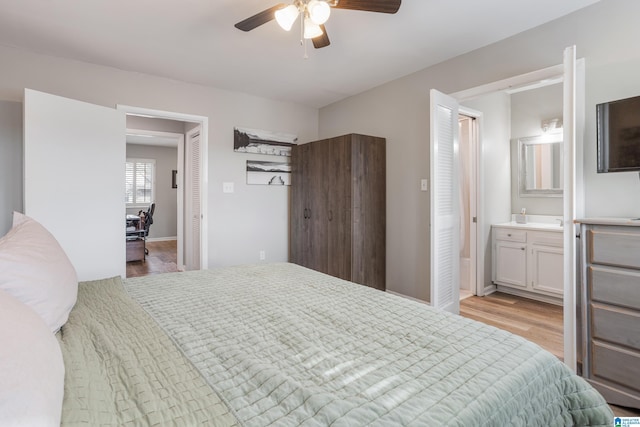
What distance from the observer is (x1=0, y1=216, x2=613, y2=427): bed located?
71 centimetres

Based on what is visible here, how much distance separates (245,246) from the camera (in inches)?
162

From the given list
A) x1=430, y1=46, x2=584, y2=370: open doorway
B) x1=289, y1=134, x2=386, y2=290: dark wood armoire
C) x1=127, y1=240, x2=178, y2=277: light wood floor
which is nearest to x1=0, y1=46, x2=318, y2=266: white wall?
x1=289, y1=134, x2=386, y2=290: dark wood armoire

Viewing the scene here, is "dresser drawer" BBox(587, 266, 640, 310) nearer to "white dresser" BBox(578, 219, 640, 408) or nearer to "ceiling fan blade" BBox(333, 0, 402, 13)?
"white dresser" BBox(578, 219, 640, 408)

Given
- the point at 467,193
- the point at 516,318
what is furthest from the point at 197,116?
the point at 516,318

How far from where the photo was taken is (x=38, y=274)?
1055mm

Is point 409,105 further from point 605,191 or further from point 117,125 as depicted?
point 117,125

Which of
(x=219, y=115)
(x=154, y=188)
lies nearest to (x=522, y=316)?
(x=219, y=115)

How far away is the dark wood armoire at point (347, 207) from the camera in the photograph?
3383 mm

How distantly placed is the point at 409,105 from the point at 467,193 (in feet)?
4.54

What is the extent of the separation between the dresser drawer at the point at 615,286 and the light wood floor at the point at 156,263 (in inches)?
199

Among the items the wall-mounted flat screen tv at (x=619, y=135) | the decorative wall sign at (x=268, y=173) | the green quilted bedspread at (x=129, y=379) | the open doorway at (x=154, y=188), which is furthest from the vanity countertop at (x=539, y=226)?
the open doorway at (x=154, y=188)

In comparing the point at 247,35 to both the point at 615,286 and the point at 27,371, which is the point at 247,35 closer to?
the point at 27,371

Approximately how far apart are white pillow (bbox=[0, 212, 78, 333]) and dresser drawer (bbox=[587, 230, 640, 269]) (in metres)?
2.58

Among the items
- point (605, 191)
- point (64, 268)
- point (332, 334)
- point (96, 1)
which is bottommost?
point (332, 334)
